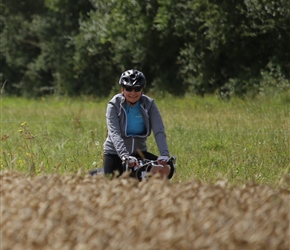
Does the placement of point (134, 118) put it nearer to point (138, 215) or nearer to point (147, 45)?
point (138, 215)

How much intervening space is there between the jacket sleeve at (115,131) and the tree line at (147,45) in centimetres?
2225

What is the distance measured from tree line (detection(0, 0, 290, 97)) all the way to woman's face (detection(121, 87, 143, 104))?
22.2m

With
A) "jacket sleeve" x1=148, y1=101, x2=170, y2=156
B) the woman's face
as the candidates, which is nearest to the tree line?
"jacket sleeve" x1=148, y1=101, x2=170, y2=156

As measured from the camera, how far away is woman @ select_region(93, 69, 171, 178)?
9.86 meters

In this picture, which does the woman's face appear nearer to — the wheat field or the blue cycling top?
the blue cycling top

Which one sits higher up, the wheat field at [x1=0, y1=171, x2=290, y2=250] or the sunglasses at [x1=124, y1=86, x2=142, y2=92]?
the sunglasses at [x1=124, y1=86, x2=142, y2=92]

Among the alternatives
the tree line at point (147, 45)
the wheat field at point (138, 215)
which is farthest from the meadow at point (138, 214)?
the tree line at point (147, 45)

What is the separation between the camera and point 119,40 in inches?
1738

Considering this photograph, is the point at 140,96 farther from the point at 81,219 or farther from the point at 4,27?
the point at 4,27

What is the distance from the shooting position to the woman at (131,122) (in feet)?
32.3

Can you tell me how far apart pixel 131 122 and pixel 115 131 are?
26 centimetres

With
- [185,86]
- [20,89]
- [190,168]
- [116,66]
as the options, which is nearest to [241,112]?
[190,168]

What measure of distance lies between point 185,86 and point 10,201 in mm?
35781

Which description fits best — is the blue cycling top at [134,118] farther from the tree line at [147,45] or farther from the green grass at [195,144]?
the tree line at [147,45]
